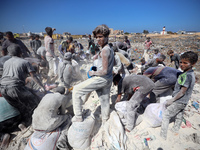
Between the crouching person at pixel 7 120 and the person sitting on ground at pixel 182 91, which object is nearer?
the person sitting on ground at pixel 182 91

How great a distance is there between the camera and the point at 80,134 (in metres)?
1.79

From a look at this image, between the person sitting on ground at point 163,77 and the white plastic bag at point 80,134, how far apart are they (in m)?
1.97

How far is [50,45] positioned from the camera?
3.92 metres

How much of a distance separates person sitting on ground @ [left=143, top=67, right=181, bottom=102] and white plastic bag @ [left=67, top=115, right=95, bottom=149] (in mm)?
1965

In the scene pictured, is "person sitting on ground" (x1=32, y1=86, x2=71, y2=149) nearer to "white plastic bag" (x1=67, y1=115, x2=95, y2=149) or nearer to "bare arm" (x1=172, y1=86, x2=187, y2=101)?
"white plastic bag" (x1=67, y1=115, x2=95, y2=149)

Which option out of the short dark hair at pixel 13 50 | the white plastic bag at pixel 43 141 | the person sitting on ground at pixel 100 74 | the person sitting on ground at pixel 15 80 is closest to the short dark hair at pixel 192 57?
the person sitting on ground at pixel 100 74

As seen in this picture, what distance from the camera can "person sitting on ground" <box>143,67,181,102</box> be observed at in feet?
7.93

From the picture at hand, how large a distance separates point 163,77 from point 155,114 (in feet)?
3.23

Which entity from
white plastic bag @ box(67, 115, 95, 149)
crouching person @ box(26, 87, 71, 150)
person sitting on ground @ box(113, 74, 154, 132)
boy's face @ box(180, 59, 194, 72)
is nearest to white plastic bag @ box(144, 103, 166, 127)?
person sitting on ground @ box(113, 74, 154, 132)

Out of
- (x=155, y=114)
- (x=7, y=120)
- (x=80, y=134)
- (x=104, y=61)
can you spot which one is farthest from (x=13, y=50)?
(x=155, y=114)

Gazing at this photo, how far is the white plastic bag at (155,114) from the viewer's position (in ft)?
7.04

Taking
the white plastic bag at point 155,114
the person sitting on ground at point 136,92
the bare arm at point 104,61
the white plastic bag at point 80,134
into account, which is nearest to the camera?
the bare arm at point 104,61

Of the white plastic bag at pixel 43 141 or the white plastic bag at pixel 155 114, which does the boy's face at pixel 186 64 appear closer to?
the white plastic bag at pixel 155 114

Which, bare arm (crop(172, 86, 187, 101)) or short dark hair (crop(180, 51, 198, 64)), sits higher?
short dark hair (crop(180, 51, 198, 64))
